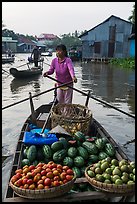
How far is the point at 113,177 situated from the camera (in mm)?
2783

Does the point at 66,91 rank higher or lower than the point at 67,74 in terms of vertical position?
lower

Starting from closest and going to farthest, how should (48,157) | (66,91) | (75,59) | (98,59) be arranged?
(48,157), (66,91), (98,59), (75,59)

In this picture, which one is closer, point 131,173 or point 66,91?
point 131,173

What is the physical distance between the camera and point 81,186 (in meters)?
3.07

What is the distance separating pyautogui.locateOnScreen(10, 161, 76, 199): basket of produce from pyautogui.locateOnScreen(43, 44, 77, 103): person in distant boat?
9.23 ft

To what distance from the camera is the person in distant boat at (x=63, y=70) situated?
5.45m

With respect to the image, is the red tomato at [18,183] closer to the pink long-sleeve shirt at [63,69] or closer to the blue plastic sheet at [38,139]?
the blue plastic sheet at [38,139]

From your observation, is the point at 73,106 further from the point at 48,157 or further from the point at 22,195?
the point at 22,195

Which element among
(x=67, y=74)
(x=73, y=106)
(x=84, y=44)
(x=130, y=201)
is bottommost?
(x=130, y=201)

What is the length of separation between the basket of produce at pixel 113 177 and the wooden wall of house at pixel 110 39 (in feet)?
90.7

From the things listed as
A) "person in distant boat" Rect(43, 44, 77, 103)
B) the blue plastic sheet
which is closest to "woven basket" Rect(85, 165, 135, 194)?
the blue plastic sheet

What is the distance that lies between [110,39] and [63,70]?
25.4 metres

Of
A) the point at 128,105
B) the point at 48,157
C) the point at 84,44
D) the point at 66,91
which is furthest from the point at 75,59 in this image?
the point at 48,157

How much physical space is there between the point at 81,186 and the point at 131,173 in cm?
62
